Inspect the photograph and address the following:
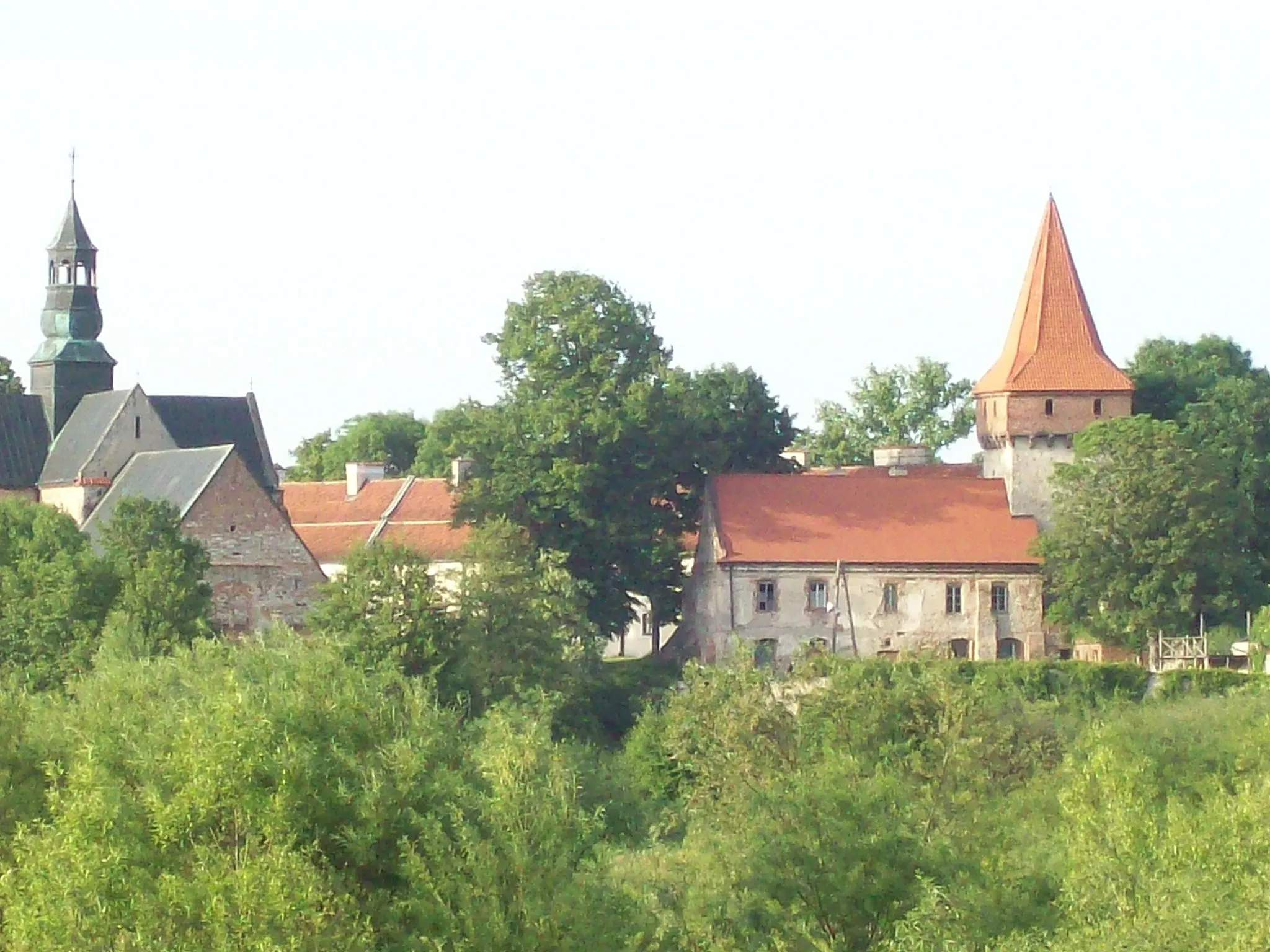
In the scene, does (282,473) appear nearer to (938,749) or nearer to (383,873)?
(938,749)

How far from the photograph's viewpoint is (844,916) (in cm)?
3281

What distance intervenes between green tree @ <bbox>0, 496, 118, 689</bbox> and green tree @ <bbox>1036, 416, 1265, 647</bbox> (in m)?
20.7

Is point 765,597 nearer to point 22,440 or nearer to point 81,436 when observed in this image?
point 81,436

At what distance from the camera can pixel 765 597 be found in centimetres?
6272

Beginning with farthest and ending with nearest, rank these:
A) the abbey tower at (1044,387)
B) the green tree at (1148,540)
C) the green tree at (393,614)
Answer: the abbey tower at (1044,387)
the green tree at (1148,540)
the green tree at (393,614)

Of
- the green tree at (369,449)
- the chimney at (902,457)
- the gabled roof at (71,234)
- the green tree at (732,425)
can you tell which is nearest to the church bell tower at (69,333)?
the gabled roof at (71,234)

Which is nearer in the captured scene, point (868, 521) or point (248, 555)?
point (248, 555)

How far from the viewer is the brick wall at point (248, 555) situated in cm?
5938

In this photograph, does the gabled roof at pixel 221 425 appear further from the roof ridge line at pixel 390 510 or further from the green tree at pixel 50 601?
the green tree at pixel 50 601

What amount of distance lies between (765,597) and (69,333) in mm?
17884

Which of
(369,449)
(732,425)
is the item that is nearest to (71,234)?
(732,425)

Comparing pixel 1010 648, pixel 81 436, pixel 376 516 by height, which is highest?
pixel 81 436

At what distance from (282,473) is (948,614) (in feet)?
150

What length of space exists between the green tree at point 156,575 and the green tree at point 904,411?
127 feet
